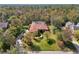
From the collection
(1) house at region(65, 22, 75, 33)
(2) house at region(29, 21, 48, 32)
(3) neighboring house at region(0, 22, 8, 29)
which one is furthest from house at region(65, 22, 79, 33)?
(3) neighboring house at region(0, 22, 8, 29)

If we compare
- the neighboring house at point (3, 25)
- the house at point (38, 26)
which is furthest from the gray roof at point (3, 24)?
the house at point (38, 26)

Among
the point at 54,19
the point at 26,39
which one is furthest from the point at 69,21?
the point at 26,39

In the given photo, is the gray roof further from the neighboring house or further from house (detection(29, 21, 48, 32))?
house (detection(29, 21, 48, 32))

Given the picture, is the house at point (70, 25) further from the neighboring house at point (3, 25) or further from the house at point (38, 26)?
the neighboring house at point (3, 25)

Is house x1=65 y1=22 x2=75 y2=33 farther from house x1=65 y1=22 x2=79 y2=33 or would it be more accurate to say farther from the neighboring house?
the neighboring house

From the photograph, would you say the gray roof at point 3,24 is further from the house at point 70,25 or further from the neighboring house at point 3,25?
the house at point 70,25

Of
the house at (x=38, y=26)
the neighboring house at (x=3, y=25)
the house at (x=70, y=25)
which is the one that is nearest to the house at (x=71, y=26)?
the house at (x=70, y=25)
